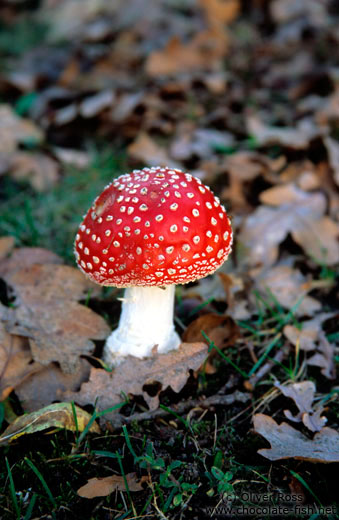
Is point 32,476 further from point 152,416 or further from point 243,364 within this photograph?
point 243,364

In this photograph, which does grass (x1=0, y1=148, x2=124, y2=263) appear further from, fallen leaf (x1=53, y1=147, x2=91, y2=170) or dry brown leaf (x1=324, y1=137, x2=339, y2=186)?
dry brown leaf (x1=324, y1=137, x2=339, y2=186)

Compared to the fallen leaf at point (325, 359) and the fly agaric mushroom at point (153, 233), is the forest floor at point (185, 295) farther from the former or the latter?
the fly agaric mushroom at point (153, 233)

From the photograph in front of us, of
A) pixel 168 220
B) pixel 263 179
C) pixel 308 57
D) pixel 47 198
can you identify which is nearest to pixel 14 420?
pixel 168 220

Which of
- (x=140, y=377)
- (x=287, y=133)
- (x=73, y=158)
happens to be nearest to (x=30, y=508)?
(x=140, y=377)

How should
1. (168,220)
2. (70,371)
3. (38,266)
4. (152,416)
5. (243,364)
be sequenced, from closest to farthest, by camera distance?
1. (168,220)
2. (152,416)
3. (70,371)
4. (243,364)
5. (38,266)

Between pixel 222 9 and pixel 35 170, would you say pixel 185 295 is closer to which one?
pixel 35 170

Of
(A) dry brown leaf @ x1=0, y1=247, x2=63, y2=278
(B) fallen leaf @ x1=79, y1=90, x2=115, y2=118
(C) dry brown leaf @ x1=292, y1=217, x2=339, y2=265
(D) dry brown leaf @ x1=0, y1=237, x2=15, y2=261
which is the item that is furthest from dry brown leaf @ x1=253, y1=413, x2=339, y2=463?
(B) fallen leaf @ x1=79, y1=90, x2=115, y2=118
